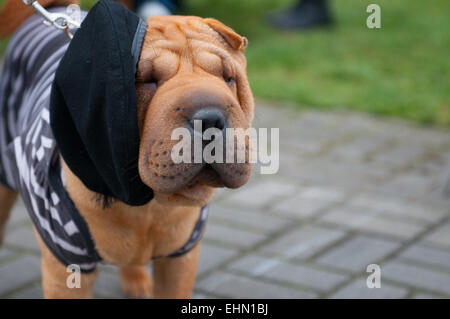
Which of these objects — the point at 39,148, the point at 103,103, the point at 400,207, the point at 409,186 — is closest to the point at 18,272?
the point at 39,148

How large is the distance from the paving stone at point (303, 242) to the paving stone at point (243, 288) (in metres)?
0.32

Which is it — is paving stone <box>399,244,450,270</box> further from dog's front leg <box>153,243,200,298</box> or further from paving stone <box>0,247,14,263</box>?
paving stone <box>0,247,14,263</box>

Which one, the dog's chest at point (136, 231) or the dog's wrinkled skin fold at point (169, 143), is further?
the dog's chest at point (136, 231)

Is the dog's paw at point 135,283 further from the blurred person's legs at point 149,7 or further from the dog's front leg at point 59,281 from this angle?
the blurred person's legs at point 149,7

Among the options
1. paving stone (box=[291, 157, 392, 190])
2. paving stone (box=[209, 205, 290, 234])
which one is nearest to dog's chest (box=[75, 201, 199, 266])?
paving stone (box=[209, 205, 290, 234])

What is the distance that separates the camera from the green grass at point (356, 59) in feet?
21.1

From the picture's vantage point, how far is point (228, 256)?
3.89 m

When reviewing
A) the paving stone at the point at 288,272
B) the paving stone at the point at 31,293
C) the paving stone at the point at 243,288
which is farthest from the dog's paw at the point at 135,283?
the paving stone at the point at 288,272

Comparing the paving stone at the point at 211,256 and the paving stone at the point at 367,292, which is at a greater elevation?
the paving stone at the point at 211,256

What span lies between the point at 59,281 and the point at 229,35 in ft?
3.53

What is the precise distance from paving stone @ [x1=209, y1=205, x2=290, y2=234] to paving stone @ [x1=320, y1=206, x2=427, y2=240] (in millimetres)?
274

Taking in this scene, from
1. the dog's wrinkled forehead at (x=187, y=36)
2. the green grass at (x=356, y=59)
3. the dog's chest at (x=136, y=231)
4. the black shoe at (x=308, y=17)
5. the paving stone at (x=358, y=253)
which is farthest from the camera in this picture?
the black shoe at (x=308, y=17)

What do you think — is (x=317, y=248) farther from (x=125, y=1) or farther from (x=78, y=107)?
(x=125, y=1)

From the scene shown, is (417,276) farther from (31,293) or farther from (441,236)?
(31,293)
